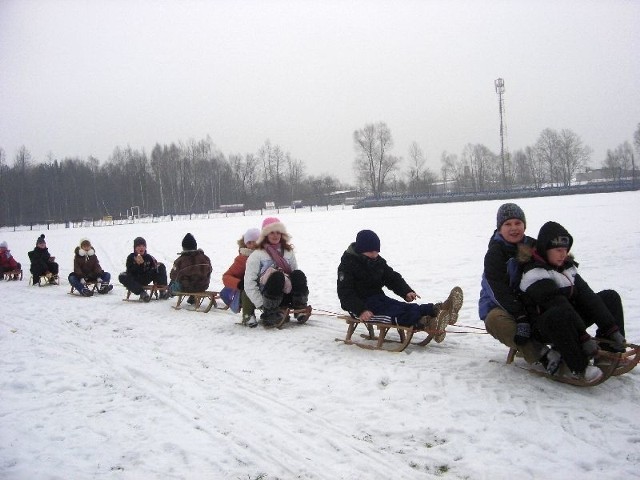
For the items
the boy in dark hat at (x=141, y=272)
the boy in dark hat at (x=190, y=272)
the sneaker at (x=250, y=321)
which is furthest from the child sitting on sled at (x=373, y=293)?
the boy in dark hat at (x=141, y=272)

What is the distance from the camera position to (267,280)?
6730 mm

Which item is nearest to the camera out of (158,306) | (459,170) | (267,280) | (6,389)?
(6,389)

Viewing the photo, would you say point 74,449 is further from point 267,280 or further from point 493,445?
point 267,280

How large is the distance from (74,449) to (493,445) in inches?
119

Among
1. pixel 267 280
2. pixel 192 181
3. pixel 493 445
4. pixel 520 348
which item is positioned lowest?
pixel 493 445

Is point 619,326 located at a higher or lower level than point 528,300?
lower

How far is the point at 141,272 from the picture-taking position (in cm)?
1037

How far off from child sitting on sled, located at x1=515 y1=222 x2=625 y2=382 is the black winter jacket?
183 cm

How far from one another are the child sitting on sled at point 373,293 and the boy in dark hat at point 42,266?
10.8 metres

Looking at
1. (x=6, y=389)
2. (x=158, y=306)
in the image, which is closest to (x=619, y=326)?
(x=6, y=389)

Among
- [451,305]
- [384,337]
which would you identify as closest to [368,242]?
[384,337]

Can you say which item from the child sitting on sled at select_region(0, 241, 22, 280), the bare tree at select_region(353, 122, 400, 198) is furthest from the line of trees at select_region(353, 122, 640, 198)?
the child sitting on sled at select_region(0, 241, 22, 280)

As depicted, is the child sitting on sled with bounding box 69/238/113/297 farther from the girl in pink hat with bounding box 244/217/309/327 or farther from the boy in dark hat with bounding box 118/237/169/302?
the girl in pink hat with bounding box 244/217/309/327

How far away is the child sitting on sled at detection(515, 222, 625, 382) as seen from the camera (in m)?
3.80
